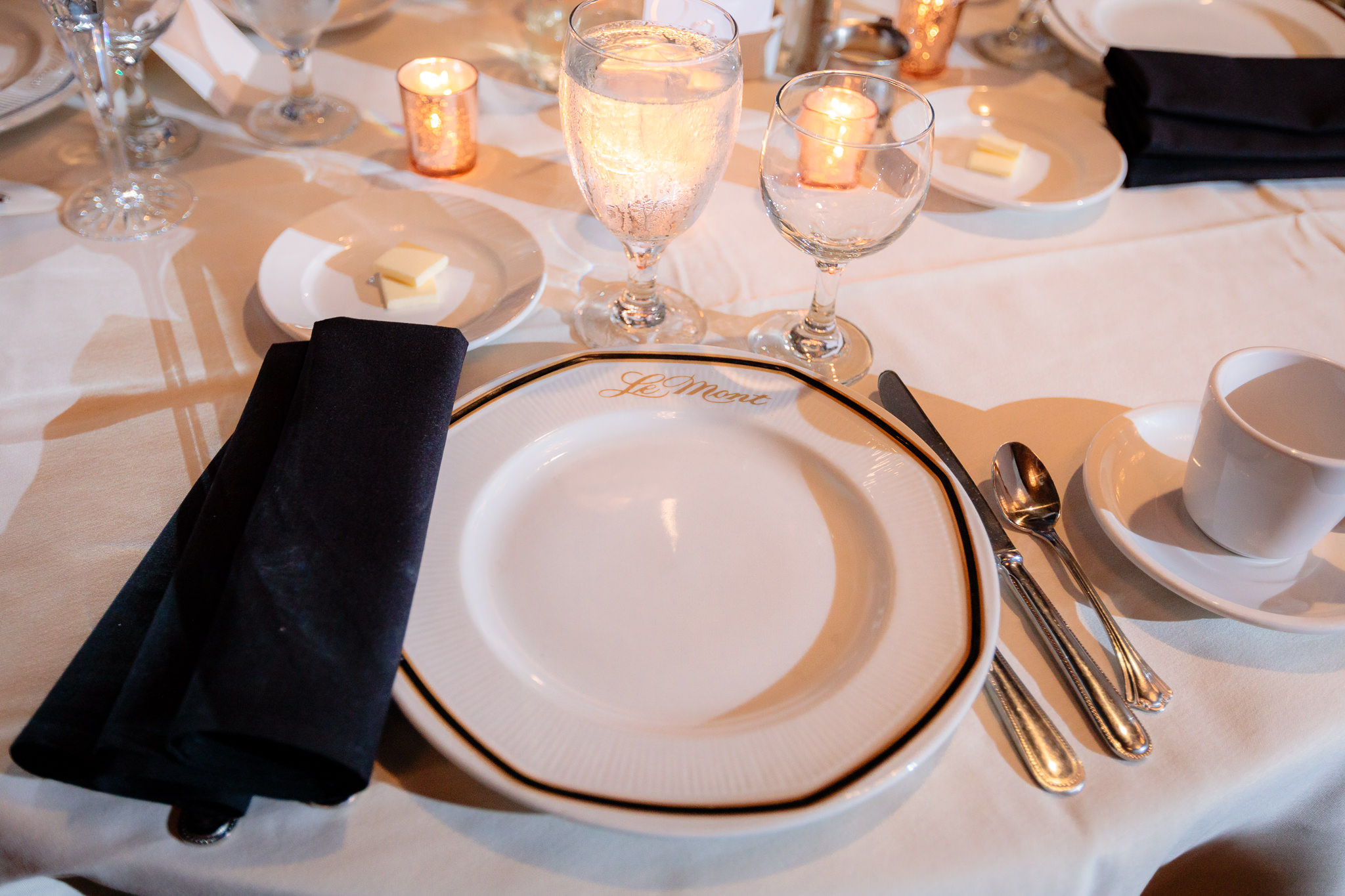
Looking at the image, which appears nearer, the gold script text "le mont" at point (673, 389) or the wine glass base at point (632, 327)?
the gold script text "le mont" at point (673, 389)

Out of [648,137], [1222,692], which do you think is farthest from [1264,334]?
[648,137]

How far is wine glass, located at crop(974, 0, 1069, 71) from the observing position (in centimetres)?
117

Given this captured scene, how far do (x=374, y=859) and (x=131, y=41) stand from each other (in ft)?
2.64

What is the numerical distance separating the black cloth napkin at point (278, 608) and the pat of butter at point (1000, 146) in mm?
647

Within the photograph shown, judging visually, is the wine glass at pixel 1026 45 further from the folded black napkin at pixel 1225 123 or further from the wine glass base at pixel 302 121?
the wine glass base at pixel 302 121

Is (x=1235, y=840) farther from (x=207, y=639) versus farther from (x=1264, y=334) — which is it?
(x=207, y=639)

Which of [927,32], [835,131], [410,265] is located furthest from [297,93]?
[927,32]

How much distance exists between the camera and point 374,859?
0.44 metres

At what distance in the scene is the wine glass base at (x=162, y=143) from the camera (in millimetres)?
924

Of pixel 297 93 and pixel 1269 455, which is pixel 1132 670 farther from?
pixel 297 93

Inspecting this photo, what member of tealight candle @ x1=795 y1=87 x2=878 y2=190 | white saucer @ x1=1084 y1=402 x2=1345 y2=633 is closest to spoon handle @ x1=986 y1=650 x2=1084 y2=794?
white saucer @ x1=1084 y1=402 x2=1345 y2=633

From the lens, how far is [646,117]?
0.65m

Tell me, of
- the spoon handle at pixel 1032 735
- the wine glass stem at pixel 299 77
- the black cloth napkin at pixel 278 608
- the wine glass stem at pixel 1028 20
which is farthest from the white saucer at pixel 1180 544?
the wine glass stem at pixel 299 77

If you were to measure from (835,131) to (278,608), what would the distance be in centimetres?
53
